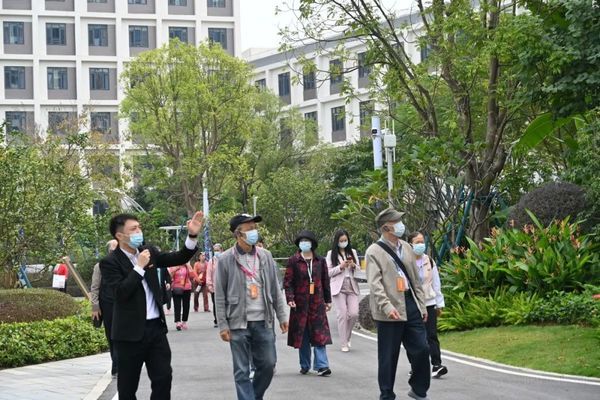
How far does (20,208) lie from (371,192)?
749 cm

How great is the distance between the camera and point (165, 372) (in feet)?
29.3

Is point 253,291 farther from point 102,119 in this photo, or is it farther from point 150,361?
point 102,119

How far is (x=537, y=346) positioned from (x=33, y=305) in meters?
8.35

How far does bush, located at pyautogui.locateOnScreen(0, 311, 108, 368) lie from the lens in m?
17.3

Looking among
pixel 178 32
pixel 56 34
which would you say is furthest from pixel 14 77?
pixel 178 32

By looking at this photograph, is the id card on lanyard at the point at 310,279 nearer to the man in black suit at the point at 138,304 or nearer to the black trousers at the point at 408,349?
the black trousers at the point at 408,349

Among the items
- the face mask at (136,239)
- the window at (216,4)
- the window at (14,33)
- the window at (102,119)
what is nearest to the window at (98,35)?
the window at (14,33)

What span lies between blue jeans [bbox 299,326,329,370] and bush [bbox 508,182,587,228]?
327 inches

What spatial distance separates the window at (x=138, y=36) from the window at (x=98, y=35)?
74.1 inches

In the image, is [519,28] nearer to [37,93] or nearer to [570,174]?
[570,174]

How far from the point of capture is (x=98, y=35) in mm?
82750

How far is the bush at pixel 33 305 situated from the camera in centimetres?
1850

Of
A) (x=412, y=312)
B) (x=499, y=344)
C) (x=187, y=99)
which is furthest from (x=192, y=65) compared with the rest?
(x=412, y=312)

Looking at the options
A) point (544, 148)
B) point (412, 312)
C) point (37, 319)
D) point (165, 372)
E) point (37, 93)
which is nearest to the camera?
point (165, 372)
